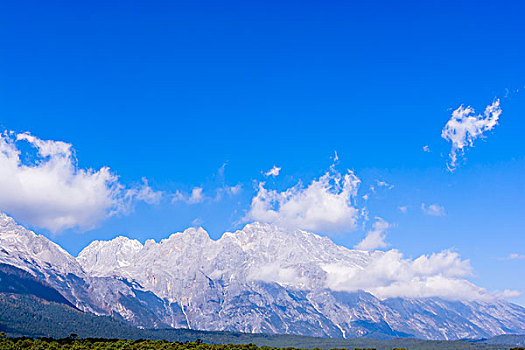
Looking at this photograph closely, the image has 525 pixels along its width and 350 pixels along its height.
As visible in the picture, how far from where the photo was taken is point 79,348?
19600cm

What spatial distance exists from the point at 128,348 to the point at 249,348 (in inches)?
1924

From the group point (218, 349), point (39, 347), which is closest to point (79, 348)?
point (39, 347)

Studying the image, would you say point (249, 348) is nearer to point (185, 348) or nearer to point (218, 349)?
point (218, 349)

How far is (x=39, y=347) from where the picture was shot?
652 feet

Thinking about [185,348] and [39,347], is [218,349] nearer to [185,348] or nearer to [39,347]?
[185,348]

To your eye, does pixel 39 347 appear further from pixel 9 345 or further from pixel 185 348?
pixel 185 348

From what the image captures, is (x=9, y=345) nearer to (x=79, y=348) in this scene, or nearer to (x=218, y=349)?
(x=79, y=348)

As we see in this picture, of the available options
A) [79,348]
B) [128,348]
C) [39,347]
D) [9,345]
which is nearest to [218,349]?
[128,348]

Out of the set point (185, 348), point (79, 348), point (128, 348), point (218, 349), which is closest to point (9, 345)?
point (79, 348)

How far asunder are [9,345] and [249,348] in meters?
99.3

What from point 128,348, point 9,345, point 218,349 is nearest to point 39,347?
point 9,345

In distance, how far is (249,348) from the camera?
7785 inches

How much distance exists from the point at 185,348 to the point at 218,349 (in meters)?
14.1

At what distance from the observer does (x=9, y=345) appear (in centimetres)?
19938
